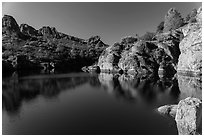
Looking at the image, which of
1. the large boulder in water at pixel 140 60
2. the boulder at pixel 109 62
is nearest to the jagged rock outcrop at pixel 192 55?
the large boulder in water at pixel 140 60

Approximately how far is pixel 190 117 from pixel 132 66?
59.8 m

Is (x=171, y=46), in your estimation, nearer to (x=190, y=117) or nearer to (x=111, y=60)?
(x=111, y=60)

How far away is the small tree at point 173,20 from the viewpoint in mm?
101312

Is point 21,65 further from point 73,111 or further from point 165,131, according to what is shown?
point 165,131

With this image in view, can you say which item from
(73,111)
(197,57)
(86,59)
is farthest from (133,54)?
(73,111)

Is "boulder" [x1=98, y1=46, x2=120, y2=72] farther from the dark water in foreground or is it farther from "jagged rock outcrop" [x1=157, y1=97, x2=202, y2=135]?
"jagged rock outcrop" [x1=157, y1=97, x2=202, y2=135]

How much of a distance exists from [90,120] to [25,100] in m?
14.4

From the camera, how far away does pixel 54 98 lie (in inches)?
1353

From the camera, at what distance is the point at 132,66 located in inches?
3007

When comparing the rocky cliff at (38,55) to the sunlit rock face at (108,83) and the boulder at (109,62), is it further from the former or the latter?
the sunlit rock face at (108,83)

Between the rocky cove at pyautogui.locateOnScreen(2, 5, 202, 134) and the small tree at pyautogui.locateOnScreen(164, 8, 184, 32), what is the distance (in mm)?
531

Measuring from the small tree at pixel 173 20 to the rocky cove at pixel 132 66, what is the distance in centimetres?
53

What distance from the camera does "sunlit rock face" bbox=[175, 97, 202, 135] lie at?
645 inches

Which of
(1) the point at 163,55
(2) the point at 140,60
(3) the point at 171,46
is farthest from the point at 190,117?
(3) the point at 171,46
